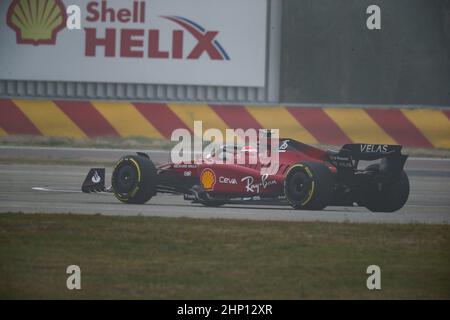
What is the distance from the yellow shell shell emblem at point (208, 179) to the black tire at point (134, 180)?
2.24 ft

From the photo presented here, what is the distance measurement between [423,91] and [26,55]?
805 centimetres

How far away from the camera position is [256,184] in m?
15.4

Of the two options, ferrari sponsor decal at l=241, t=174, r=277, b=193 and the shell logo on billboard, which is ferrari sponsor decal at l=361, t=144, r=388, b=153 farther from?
the shell logo on billboard

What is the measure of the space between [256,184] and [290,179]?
0.67 meters

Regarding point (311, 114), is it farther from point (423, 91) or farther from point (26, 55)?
point (26, 55)

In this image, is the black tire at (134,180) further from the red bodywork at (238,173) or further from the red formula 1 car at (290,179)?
the red bodywork at (238,173)

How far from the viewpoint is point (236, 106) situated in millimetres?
23219

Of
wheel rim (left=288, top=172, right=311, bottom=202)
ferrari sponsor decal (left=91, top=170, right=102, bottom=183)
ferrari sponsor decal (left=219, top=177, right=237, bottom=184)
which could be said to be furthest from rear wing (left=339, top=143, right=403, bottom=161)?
ferrari sponsor decal (left=91, top=170, right=102, bottom=183)

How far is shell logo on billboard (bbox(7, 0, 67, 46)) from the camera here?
2323 centimetres

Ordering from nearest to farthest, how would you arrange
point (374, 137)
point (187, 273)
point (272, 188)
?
point (187, 273) → point (272, 188) → point (374, 137)

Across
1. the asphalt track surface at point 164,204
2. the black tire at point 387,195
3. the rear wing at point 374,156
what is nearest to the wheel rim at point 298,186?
the asphalt track surface at point 164,204

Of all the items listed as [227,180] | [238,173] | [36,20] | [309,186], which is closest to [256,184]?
[238,173]

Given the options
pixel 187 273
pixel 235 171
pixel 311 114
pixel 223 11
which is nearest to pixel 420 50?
pixel 311 114

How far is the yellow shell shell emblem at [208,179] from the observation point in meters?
15.7
